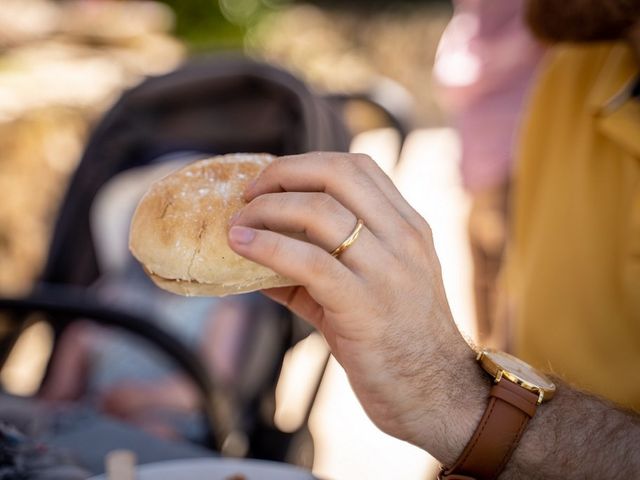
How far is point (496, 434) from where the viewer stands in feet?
3.07

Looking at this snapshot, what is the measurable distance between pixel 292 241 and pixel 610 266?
0.83 m

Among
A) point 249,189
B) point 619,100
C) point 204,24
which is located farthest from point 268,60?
point 204,24

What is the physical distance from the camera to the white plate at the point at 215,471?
999 mm

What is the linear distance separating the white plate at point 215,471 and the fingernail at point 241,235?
13.6 inches

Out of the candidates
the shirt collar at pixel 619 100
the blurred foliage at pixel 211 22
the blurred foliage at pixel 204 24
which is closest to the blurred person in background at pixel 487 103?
the shirt collar at pixel 619 100

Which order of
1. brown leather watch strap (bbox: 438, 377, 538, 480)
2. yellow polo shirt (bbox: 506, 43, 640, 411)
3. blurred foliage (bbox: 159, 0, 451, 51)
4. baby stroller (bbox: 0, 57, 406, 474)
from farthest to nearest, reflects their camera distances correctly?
blurred foliage (bbox: 159, 0, 451, 51)
baby stroller (bbox: 0, 57, 406, 474)
yellow polo shirt (bbox: 506, 43, 640, 411)
brown leather watch strap (bbox: 438, 377, 538, 480)

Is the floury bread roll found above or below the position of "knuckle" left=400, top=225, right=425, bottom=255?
below

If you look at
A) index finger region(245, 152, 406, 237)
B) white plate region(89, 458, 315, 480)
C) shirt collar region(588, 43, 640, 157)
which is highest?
shirt collar region(588, 43, 640, 157)

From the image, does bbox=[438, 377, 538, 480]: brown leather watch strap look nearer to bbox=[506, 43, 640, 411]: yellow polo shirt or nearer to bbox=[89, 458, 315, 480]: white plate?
bbox=[89, 458, 315, 480]: white plate

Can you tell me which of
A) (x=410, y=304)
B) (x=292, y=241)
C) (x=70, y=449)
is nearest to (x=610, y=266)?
(x=410, y=304)

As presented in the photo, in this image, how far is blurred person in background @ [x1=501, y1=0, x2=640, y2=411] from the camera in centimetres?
139

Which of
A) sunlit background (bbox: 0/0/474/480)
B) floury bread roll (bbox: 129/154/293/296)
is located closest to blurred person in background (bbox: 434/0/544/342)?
sunlit background (bbox: 0/0/474/480)

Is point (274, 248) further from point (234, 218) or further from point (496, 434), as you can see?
point (496, 434)

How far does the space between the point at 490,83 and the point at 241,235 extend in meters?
2.27
